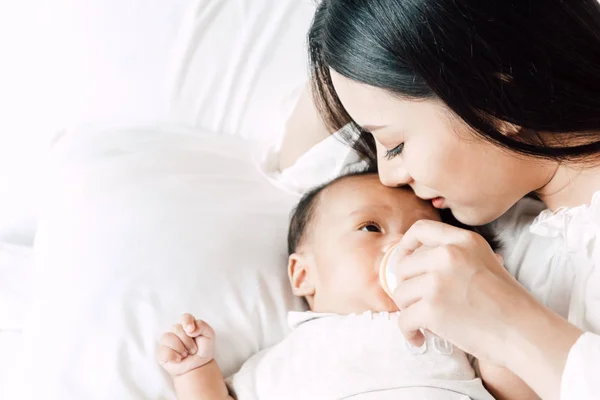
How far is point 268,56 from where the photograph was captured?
1.76 m

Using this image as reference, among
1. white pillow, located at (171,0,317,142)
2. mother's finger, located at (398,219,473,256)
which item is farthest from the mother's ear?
white pillow, located at (171,0,317,142)

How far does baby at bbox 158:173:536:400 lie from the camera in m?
1.18

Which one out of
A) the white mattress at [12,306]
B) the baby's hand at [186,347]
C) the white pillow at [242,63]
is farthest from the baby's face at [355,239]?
the white mattress at [12,306]

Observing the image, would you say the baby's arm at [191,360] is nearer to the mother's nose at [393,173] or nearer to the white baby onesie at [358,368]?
the white baby onesie at [358,368]

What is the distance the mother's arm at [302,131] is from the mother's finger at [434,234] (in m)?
0.58

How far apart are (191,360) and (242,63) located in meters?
0.79

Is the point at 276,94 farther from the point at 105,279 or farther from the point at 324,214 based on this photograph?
the point at 105,279

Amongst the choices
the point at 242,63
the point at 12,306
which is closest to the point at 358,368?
the point at 12,306

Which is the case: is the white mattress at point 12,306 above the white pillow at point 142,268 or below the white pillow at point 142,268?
below

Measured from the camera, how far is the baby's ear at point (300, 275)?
1.38 m

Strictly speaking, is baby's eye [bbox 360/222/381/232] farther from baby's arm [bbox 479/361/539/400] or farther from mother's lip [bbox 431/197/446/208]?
baby's arm [bbox 479/361/539/400]

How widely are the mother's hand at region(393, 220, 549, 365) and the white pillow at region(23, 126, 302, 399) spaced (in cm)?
43

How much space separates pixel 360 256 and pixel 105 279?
1.47 ft

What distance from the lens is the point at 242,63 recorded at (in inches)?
68.9
